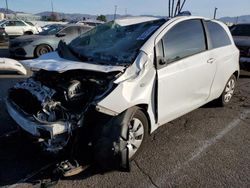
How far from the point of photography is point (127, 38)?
4.44m

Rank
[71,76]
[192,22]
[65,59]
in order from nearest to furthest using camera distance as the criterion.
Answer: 1. [71,76]
2. [65,59]
3. [192,22]

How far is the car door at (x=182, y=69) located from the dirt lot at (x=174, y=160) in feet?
1.31

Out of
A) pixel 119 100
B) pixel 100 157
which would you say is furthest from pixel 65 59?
pixel 100 157

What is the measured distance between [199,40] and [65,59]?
2.11m

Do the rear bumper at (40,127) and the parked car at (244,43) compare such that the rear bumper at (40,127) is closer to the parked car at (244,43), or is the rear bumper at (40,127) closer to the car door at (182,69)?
the car door at (182,69)

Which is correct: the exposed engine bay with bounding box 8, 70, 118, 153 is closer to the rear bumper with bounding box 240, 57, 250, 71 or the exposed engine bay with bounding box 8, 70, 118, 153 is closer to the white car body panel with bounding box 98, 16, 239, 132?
the white car body panel with bounding box 98, 16, 239, 132

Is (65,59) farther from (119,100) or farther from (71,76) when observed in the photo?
(119,100)

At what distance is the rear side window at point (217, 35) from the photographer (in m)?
5.27

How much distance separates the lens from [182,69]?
4.41 metres

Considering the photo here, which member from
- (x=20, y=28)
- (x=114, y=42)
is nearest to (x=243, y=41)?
(x=114, y=42)

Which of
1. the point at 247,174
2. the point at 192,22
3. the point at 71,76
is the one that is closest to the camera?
the point at 247,174

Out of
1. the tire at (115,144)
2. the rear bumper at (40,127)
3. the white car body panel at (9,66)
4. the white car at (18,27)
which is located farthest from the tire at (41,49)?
the white car at (18,27)

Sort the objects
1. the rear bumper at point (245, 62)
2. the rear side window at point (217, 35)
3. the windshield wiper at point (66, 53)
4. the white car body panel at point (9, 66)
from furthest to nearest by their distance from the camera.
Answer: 1. the rear bumper at point (245, 62)
2. the white car body panel at point (9, 66)
3. the rear side window at point (217, 35)
4. the windshield wiper at point (66, 53)

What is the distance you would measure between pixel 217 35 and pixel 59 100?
319cm
